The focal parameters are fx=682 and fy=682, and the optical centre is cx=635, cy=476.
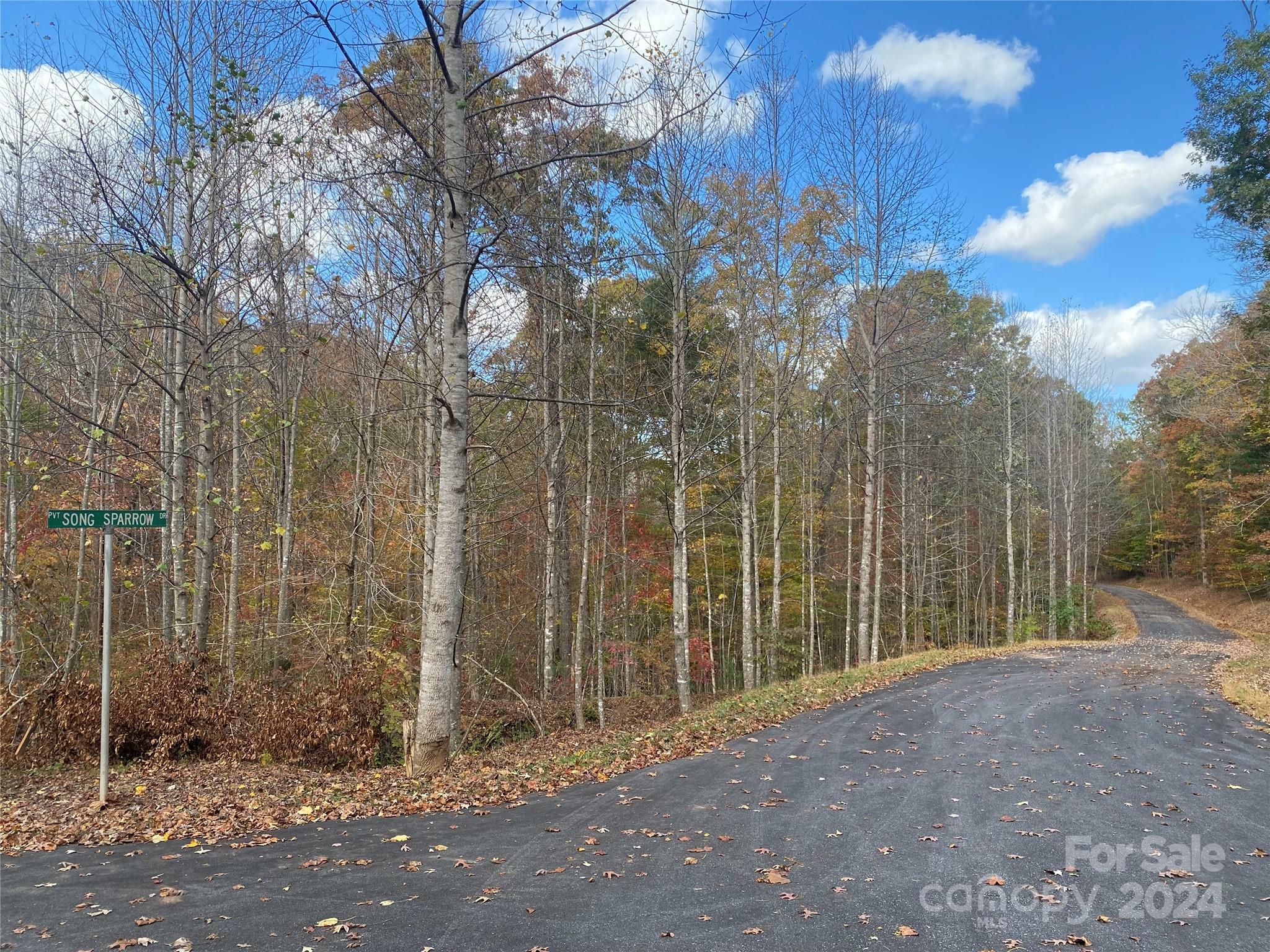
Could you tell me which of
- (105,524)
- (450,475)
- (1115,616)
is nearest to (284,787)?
(105,524)

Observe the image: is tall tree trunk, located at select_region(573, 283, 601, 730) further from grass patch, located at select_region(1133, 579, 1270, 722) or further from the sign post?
grass patch, located at select_region(1133, 579, 1270, 722)

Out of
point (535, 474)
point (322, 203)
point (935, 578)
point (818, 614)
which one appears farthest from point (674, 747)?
point (935, 578)

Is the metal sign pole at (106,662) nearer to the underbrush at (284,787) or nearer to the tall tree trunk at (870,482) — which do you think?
the underbrush at (284,787)

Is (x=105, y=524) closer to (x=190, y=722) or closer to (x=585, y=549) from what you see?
(x=190, y=722)

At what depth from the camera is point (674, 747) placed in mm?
7676

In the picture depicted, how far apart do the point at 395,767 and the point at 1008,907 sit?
6.07m

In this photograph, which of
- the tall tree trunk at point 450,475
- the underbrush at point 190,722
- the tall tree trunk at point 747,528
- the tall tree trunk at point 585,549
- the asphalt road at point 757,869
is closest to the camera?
the asphalt road at point 757,869

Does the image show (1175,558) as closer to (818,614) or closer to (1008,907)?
(818,614)

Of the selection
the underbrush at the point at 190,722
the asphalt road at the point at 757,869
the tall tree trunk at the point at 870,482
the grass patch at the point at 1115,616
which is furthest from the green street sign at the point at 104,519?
the grass patch at the point at 1115,616

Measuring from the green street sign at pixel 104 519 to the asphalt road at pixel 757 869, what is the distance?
8.00ft

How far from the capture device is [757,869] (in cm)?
429

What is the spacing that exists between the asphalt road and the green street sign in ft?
8.00

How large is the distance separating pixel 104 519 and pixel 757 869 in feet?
18.9

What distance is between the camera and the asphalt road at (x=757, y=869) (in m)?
3.48
